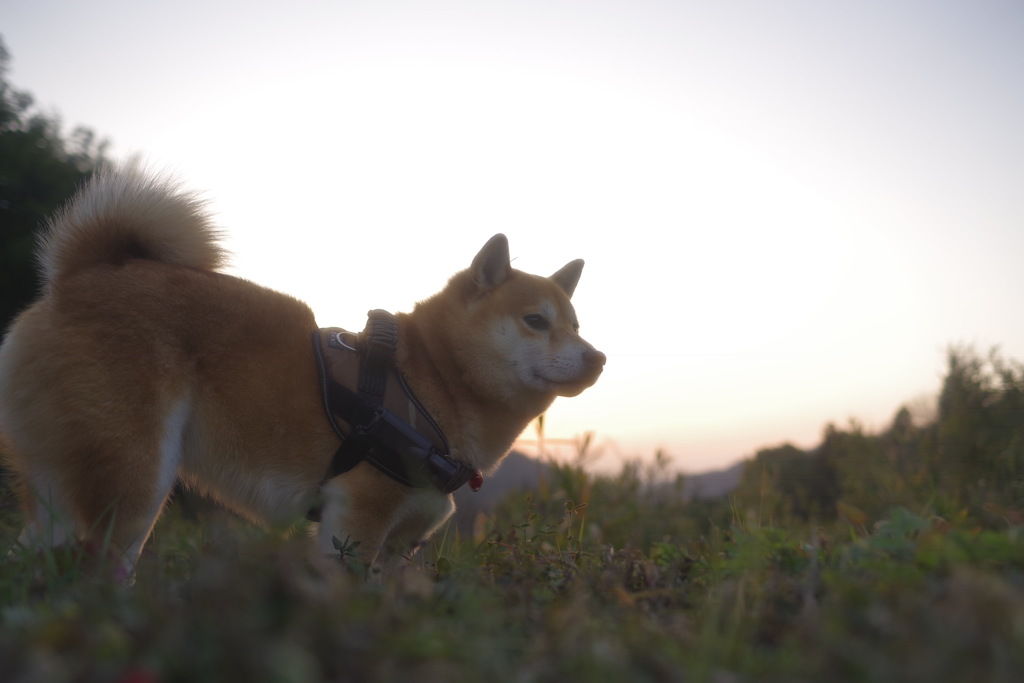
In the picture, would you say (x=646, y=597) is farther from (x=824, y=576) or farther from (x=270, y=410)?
(x=270, y=410)

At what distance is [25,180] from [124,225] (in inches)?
429

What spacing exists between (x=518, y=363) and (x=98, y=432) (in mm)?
2093

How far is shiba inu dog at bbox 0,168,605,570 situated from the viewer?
2.89 metres

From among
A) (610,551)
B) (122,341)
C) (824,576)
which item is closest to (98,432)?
(122,341)

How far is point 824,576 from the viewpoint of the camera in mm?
1819

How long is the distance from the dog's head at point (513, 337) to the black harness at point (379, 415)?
46 cm

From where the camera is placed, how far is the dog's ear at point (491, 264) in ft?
13.2

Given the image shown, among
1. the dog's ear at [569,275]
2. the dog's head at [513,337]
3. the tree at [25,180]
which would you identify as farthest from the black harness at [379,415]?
the tree at [25,180]

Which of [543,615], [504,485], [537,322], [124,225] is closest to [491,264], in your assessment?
[537,322]

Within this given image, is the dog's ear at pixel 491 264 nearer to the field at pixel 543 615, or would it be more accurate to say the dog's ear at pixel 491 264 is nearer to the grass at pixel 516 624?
the field at pixel 543 615

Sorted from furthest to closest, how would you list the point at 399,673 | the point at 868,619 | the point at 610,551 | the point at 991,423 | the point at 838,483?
the point at 838,483 < the point at 991,423 < the point at 610,551 < the point at 868,619 < the point at 399,673

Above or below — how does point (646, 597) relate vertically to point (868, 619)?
below

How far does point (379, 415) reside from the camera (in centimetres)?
327

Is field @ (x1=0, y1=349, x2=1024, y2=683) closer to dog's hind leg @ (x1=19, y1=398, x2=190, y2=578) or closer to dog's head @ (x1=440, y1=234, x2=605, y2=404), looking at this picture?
dog's hind leg @ (x1=19, y1=398, x2=190, y2=578)
